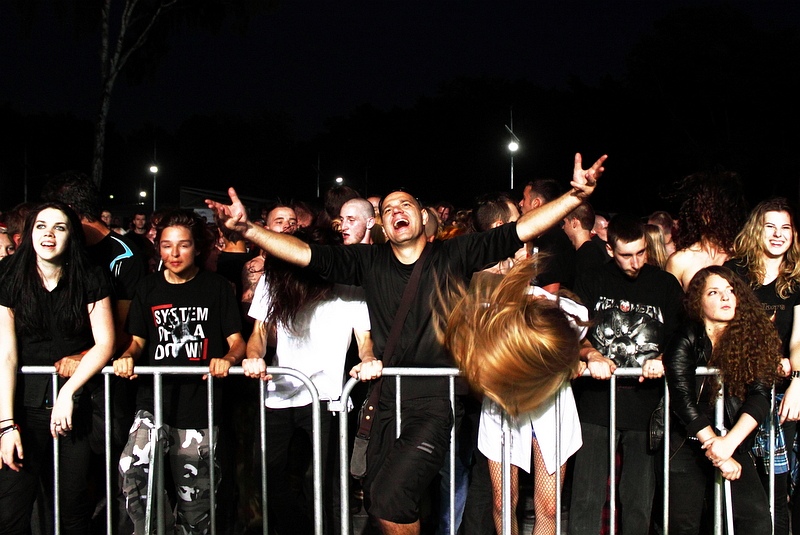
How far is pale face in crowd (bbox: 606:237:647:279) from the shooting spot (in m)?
4.96

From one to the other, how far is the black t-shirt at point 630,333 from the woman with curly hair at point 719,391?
270mm

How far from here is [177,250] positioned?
5.07 metres

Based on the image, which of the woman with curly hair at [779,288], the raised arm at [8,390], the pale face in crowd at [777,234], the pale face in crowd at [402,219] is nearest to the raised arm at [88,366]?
the raised arm at [8,390]

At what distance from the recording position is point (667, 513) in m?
4.44

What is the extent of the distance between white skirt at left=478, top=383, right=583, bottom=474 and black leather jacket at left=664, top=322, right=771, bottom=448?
0.56m

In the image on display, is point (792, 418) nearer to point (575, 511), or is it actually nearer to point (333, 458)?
point (575, 511)

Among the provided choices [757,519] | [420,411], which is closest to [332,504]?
[420,411]

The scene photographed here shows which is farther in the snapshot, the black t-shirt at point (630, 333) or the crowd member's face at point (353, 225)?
the crowd member's face at point (353, 225)

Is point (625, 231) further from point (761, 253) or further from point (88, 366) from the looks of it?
point (88, 366)

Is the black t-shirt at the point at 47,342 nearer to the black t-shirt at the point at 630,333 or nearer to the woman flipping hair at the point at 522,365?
the woman flipping hair at the point at 522,365

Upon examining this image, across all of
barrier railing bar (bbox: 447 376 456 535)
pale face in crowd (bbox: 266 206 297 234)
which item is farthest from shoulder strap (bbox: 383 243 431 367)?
pale face in crowd (bbox: 266 206 297 234)

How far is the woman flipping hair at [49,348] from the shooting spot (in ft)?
14.8

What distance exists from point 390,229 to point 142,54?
17.6m

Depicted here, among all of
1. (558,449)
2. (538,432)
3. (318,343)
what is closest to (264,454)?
(318,343)
